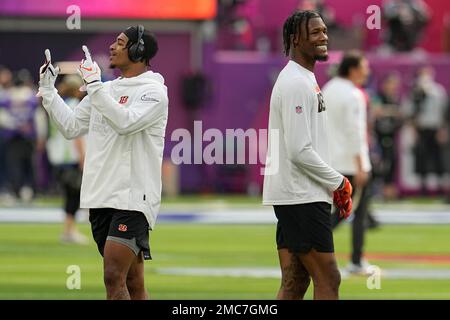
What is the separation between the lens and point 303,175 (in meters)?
8.84

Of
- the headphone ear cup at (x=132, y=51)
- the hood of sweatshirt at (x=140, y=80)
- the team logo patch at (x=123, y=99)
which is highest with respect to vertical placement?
the headphone ear cup at (x=132, y=51)

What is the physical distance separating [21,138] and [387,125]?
7439 millimetres

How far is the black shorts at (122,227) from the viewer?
8.86 metres

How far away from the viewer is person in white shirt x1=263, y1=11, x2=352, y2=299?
8.72m

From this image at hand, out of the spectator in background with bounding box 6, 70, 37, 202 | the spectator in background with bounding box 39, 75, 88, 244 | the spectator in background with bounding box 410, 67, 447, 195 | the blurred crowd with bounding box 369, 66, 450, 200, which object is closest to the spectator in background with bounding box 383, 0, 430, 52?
the blurred crowd with bounding box 369, 66, 450, 200

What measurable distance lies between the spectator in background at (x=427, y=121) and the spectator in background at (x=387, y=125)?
52 cm

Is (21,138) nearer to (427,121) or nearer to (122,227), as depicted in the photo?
(427,121)

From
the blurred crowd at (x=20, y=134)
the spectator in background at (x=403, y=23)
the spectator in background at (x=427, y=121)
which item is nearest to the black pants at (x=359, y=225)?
the blurred crowd at (x=20, y=134)

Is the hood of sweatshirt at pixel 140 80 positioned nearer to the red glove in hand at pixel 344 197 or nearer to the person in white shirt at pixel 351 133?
the red glove in hand at pixel 344 197

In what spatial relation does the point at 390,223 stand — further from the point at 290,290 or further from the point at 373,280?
the point at 290,290

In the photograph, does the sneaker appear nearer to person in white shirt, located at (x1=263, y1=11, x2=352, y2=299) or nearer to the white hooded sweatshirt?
the white hooded sweatshirt

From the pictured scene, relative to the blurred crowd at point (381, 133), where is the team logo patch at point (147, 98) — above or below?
above

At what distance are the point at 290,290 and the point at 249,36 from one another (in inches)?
893

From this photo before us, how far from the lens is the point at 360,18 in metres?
32.5
